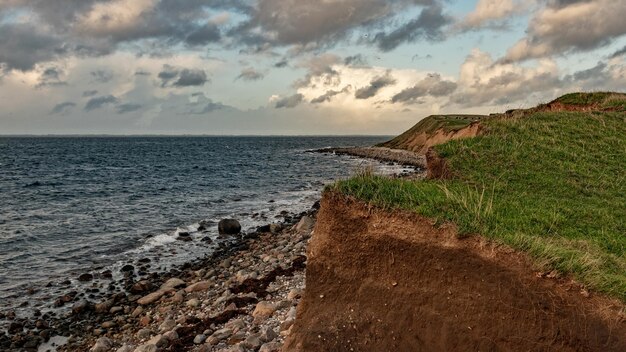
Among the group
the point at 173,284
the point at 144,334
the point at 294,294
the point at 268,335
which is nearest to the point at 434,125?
the point at 173,284

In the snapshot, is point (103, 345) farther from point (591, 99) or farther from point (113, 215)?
point (591, 99)

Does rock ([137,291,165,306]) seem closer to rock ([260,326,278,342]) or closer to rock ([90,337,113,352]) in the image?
rock ([90,337,113,352])

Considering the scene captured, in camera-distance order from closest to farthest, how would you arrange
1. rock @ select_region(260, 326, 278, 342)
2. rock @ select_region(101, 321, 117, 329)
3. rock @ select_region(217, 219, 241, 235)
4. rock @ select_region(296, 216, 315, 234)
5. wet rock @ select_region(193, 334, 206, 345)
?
rock @ select_region(260, 326, 278, 342) < wet rock @ select_region(193, 334, 206, 345) < rock @ select_region(101, 321, 117, 329) < rock @ select_region(296, 216, 315, 234) < rock @ select_region(217, 219, 241, 235)

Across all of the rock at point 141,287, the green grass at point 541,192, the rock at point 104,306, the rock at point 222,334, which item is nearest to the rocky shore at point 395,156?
the green grass at point 541,192

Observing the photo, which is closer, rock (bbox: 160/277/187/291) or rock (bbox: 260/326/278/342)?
rock (bbox: 260/326/278/342)

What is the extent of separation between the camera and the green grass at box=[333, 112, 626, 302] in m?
9.09

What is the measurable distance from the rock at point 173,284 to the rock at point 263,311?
579cm

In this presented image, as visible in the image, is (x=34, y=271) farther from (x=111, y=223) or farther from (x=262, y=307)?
(x=262, y=307)

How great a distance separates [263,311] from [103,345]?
4.75 metres

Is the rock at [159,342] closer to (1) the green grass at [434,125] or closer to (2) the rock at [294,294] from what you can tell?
(2) the rock at [294,294]

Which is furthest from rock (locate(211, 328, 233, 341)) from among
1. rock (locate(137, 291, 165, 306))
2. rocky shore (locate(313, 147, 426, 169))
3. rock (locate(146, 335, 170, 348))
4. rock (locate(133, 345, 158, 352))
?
rocky shore (locate(313, 147, 426, 169))

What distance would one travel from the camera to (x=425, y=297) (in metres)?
9.38

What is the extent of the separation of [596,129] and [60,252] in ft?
93.4

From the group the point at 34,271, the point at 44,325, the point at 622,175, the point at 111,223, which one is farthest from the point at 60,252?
the point at 622,175
